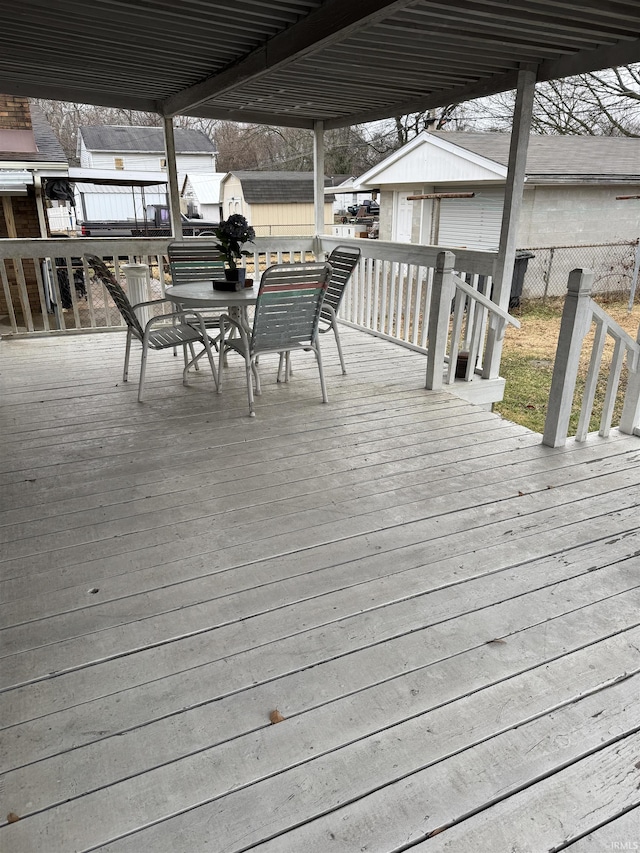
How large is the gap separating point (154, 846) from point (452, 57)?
14.6 ft

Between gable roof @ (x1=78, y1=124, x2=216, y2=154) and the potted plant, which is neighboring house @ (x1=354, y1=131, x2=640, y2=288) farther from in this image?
gable roof @ (x1=78, y1=124, x2=216, y2=154)

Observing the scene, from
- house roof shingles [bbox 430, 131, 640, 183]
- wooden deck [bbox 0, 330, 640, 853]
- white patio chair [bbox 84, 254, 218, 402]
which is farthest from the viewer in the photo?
house roof shingles [bbox 430, 131, 640, 183]

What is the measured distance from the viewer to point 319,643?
1775mm

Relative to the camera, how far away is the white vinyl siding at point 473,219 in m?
11.9

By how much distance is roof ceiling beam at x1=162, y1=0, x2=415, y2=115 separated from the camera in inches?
111

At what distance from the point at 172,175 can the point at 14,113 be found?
5.41m

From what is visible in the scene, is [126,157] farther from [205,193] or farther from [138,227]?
[138,227]

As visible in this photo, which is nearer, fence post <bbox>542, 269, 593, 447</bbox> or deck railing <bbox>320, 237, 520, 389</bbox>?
fence post <bbox>542, 269, 593, 447</bbox>

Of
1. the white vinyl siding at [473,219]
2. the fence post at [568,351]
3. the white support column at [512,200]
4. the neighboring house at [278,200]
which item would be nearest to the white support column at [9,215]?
the neighboring house at [278,200]

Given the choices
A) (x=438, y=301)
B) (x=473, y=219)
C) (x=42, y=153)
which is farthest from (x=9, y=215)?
(x=473, y=219)

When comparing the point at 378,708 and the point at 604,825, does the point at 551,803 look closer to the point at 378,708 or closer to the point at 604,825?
the point at 604,825

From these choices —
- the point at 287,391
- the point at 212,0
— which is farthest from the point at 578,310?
the point at 212,0

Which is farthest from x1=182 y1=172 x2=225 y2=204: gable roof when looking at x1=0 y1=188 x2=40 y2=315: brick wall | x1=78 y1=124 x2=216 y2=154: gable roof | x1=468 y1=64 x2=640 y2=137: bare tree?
x1=0 y1=188 x2=40 y2=315: brick wall

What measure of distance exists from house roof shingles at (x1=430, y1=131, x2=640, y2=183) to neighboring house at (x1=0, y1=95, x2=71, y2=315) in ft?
24.2
